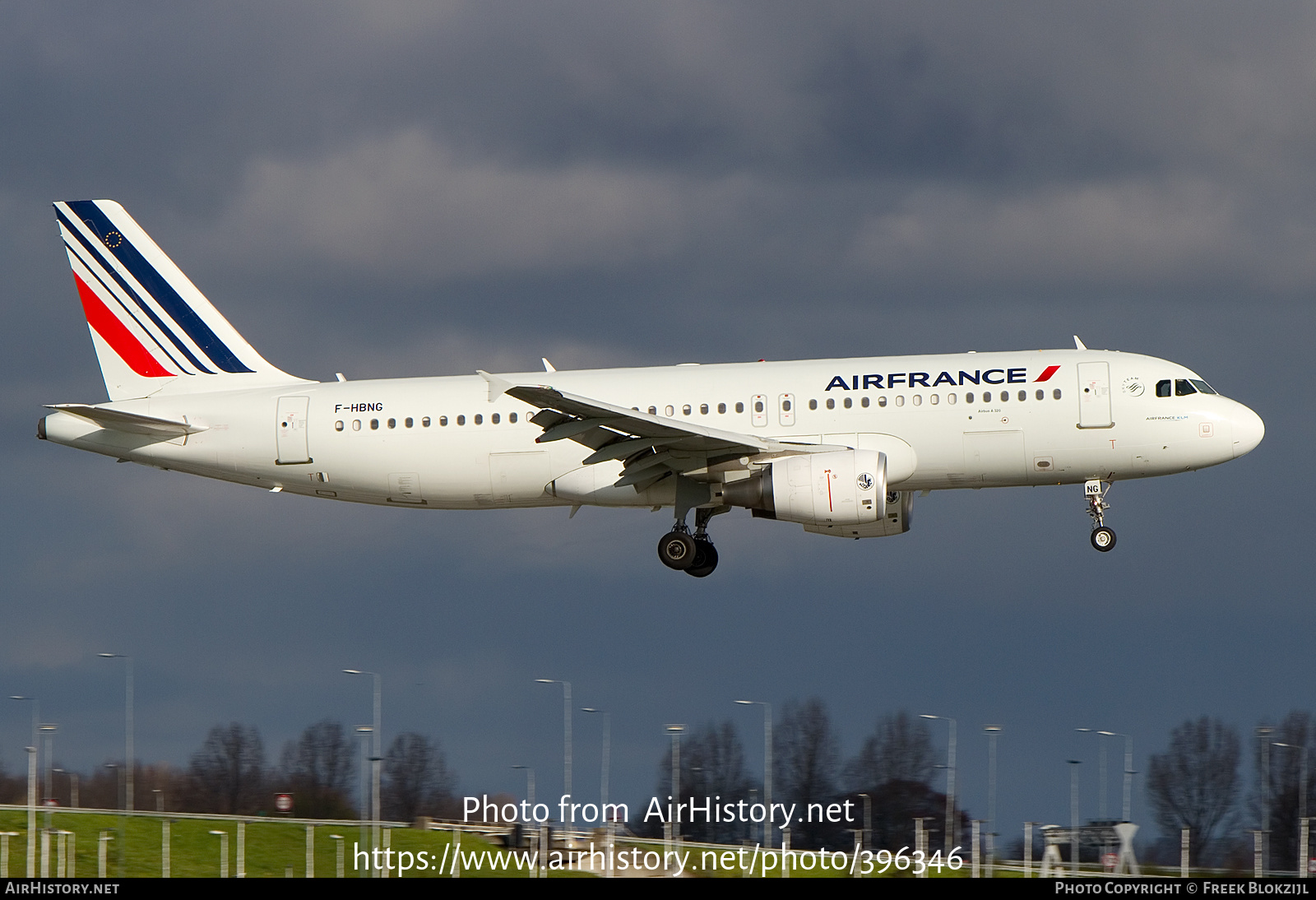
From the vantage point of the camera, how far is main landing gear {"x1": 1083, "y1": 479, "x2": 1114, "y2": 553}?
43.0 meters

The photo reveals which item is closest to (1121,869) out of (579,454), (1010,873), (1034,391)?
(1010,873)

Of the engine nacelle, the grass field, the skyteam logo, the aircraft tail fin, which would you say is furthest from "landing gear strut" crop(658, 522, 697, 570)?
the grass field

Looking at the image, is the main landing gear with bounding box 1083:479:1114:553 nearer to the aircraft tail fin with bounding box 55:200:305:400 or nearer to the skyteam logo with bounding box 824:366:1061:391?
the skyteam logo with bounding box 824:366:1061:391

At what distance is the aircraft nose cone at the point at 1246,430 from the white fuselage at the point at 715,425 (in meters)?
0.05

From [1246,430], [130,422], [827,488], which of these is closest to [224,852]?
[130,422]

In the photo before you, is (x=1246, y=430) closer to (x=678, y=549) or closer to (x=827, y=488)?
(x=827, y=488)

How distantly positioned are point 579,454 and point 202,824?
2947 cm

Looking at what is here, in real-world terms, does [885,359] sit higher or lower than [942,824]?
higher

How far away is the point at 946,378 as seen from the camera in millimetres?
42156

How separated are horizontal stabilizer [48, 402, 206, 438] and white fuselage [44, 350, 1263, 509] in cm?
24

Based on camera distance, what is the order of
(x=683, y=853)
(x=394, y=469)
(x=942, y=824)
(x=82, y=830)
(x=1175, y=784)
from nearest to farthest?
(x=394, y=469), (x=683, y=853), (x=82, y=830), (x=942, y=824), (x=1175, y=784)

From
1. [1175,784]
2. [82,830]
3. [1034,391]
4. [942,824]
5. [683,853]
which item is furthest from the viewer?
[1175,784]

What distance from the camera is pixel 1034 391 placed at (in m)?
41.9
